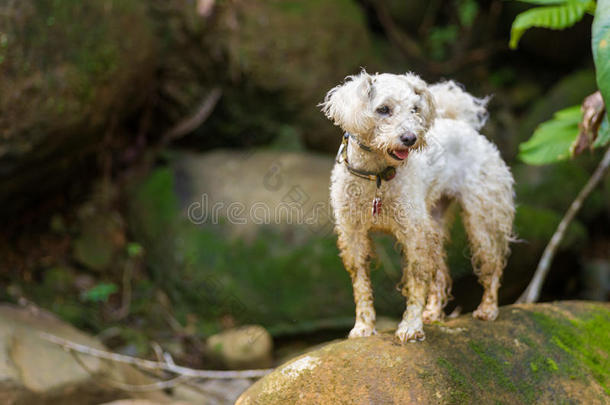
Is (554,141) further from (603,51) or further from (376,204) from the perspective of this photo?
(376,204)

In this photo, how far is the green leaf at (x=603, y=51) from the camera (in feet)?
8.63

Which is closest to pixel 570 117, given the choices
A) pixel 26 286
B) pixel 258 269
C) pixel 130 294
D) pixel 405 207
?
pixel 405 207

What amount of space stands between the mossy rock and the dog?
291 cm

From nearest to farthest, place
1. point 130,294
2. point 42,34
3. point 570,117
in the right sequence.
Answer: point 570,117 < point 42,34 < point 130,294

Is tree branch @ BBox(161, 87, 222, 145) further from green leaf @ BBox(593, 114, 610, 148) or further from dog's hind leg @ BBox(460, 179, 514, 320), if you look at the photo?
green leaf @ BBox(593, 114, 610, 148)

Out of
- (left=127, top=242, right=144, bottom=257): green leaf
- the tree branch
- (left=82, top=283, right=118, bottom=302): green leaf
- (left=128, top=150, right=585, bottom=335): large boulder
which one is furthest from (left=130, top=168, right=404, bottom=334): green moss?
the tree branch

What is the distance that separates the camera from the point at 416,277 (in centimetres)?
301

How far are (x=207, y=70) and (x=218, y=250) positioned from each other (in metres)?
2.34

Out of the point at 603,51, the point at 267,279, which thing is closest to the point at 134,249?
the point at 267,279

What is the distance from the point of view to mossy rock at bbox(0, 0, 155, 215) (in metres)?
4.55

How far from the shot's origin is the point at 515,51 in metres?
8.63

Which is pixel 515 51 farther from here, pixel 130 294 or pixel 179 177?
pixel 130 294

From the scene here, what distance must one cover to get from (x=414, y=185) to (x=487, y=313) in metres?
0.97

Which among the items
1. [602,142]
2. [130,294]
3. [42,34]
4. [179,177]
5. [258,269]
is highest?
[42,34]
